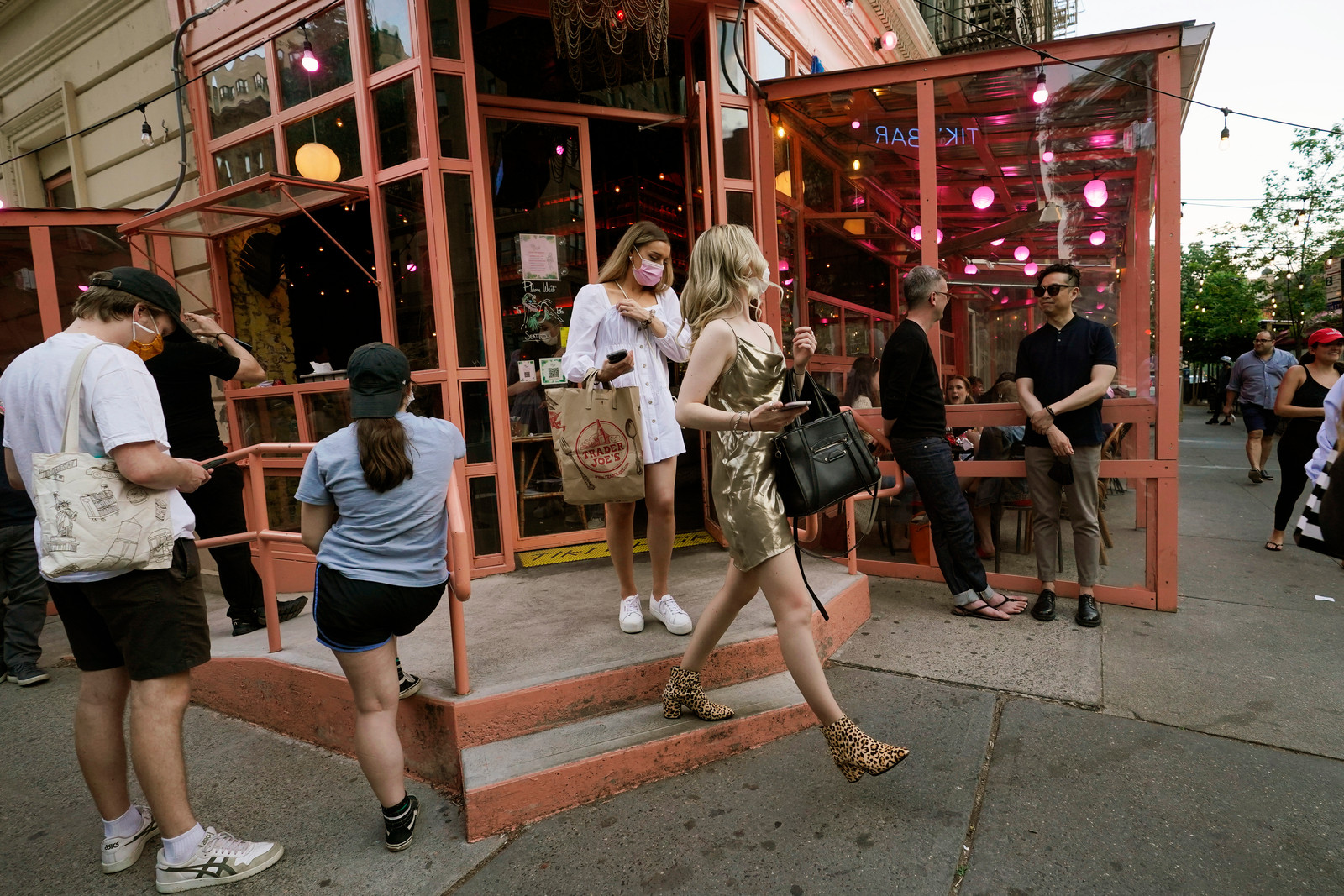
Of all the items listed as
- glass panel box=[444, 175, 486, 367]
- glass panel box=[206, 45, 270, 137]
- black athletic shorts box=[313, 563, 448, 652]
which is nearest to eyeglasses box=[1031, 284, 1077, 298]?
glass panel box=[444, 175, 486, 367]

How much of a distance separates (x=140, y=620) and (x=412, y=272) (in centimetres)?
289

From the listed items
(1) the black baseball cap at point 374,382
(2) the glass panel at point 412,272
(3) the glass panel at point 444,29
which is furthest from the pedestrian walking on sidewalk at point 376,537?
(3) the glass panel at point 444,29

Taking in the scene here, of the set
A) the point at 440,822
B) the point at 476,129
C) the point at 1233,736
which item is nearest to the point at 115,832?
the point at 440,822

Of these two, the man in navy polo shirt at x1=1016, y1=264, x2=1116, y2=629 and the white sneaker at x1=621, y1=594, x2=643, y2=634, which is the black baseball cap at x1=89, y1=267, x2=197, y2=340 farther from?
the man in navy polo shirt at x1=1016, y1=264, x2=1116, y2=629

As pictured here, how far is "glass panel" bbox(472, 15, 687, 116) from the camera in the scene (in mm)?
4930

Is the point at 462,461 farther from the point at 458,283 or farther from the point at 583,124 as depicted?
the point at 583,124

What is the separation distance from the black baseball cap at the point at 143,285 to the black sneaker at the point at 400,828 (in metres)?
1.91

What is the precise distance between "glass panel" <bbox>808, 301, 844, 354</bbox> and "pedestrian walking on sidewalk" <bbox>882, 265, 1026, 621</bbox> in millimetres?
1723

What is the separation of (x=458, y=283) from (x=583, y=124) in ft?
5.39

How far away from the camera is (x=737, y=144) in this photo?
4906 millimetres

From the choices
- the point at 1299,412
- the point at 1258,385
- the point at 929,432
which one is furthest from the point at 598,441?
the point at 1258,385

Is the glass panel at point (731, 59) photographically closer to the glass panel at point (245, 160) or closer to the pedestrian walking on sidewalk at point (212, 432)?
the glass panel at point (245, 160)

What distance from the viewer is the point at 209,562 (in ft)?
18.1

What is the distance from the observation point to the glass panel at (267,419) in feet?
16.7
